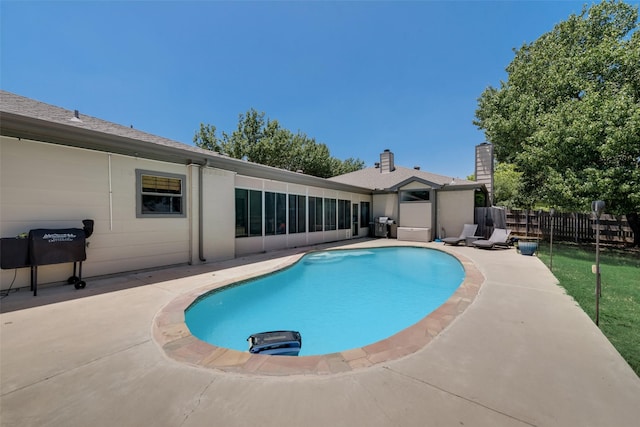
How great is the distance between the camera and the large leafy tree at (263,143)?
23.7m

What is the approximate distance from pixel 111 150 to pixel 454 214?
14.0m

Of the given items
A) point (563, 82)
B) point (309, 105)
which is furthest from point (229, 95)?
point (563, 82)

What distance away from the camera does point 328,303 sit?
5785 mm

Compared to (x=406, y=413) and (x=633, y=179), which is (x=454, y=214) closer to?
(x=633, y=179)

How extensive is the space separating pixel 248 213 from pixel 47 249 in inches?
198

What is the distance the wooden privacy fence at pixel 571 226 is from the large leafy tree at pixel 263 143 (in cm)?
1643

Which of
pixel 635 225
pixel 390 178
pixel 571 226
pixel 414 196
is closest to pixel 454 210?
pixel 414 196

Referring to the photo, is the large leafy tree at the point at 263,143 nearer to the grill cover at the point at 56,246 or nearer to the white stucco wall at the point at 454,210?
the white stucco wall at the point at 454,210

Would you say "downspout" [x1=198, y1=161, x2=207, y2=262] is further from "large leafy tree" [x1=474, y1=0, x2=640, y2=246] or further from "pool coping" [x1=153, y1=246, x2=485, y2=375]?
"large leafy tree" [x1=474, y1=0, x2=640, y2=246]

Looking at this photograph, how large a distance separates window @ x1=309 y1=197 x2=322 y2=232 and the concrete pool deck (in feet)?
27.7

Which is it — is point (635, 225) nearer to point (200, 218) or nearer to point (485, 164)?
point (485, 164)

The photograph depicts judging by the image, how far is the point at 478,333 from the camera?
3.19 metres

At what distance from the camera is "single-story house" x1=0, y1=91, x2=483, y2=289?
4770 mm

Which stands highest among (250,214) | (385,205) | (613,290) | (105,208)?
(385,205)
